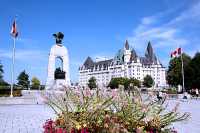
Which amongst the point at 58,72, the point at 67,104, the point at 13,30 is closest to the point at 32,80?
the point at 58,72

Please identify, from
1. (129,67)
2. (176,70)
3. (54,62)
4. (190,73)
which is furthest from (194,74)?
(129,67)

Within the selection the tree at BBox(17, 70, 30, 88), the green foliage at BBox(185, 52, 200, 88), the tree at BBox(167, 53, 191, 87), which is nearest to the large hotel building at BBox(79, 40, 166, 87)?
the tree at BBox(17, 70, 30, 88)

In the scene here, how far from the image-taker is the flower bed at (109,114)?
449 cm

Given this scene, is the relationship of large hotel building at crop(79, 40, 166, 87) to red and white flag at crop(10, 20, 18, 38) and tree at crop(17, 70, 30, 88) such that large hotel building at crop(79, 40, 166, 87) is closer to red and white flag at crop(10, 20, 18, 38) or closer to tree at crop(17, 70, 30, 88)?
tree at crop(17, 70, 30, 88)

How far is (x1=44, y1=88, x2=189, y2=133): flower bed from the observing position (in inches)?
177

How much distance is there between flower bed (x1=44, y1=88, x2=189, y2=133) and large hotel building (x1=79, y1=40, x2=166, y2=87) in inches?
5740

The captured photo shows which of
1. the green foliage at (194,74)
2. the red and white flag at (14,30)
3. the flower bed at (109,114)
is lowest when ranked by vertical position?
the flower bed at (109,114)

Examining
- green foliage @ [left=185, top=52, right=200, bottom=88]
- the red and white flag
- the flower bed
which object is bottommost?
the flower bed

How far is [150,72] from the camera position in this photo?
161 metres

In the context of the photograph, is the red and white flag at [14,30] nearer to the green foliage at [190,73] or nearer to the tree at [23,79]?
the green foliage at [190,73]

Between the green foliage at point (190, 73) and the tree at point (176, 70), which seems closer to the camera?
the green foliage at point (190, 73)

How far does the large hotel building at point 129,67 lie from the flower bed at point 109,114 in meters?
146

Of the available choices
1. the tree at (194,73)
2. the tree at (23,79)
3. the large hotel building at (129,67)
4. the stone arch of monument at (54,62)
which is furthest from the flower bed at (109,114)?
the large hotel building at (129,67)

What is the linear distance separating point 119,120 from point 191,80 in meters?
60.0
